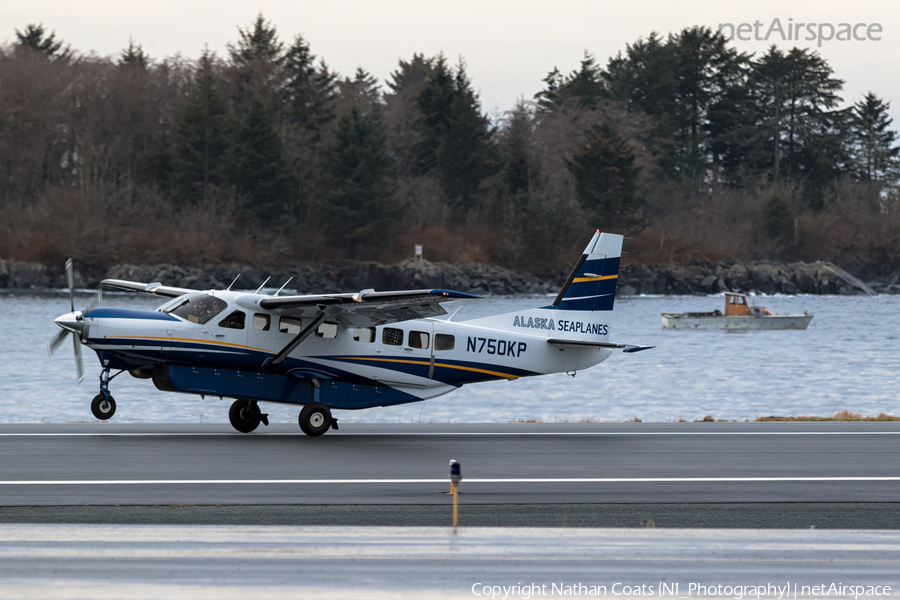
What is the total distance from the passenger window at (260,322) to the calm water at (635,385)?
512cm

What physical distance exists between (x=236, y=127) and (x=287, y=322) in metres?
73.8

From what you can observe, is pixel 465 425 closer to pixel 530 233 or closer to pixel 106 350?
pixel 106 350

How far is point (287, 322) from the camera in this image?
18625mm

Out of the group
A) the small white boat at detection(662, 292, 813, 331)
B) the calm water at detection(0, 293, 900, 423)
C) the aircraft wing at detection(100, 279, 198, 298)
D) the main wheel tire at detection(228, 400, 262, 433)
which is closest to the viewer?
the main wheel tire at detection(228, 400, 262, 433)

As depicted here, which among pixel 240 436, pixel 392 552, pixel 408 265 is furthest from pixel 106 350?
pixel 408 265

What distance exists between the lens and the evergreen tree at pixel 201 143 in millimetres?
89625

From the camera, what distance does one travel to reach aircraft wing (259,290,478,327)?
16.6m

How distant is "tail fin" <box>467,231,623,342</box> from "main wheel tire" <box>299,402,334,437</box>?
3833mm

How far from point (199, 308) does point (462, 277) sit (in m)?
76.4

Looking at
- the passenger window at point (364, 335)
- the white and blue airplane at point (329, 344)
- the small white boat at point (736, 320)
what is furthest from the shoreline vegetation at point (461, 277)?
the passenger window at point (364, 335)

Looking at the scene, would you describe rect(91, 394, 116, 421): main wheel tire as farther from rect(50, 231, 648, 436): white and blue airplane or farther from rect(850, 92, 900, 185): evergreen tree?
rect(850, 92, 900, 185): evergreen tree

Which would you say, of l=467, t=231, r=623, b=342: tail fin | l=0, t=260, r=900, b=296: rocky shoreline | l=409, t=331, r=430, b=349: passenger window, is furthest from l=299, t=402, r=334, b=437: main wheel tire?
l=0, t=260, r=900, b=296: rocky shoreline

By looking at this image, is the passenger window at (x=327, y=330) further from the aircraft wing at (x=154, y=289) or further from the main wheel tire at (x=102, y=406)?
the main wheel tire at (x=102, y=406)

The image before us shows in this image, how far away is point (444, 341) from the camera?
64.5ft
